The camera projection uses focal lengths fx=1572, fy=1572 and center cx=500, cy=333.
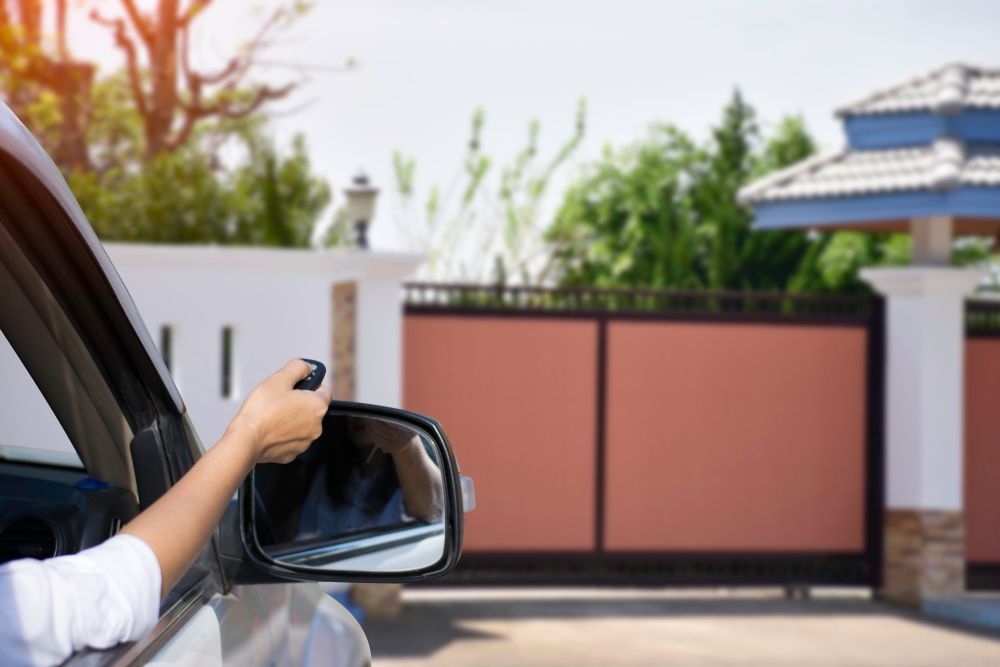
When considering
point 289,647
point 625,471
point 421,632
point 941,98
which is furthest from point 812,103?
point 289,647

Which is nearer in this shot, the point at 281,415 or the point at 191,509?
the point at 191,509

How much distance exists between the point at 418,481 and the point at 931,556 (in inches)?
360


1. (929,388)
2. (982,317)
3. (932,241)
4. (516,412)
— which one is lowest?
(516,412)

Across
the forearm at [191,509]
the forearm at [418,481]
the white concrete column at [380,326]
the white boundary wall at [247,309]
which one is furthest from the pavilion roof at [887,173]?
the forearm at [191,509]

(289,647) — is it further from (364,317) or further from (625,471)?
(625,471)

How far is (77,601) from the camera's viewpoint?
1.09 metres

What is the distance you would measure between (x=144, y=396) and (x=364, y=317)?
306 inches

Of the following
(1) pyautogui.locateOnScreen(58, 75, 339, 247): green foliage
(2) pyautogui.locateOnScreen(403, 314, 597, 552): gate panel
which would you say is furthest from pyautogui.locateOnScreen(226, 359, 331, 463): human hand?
(1) pyautogui.locateOnScreen(58, 75, 339, 247): green foliage

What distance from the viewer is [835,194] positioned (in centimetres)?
1130

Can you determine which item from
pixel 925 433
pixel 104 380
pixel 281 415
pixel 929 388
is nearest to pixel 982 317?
pixel 929 388

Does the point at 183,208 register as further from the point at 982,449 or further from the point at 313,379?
the point at 313,379

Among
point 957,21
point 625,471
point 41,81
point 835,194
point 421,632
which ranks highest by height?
point 957,21

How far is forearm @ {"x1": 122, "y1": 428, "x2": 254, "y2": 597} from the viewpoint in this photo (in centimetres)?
118

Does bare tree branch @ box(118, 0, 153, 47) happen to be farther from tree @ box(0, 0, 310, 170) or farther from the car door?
the car door
